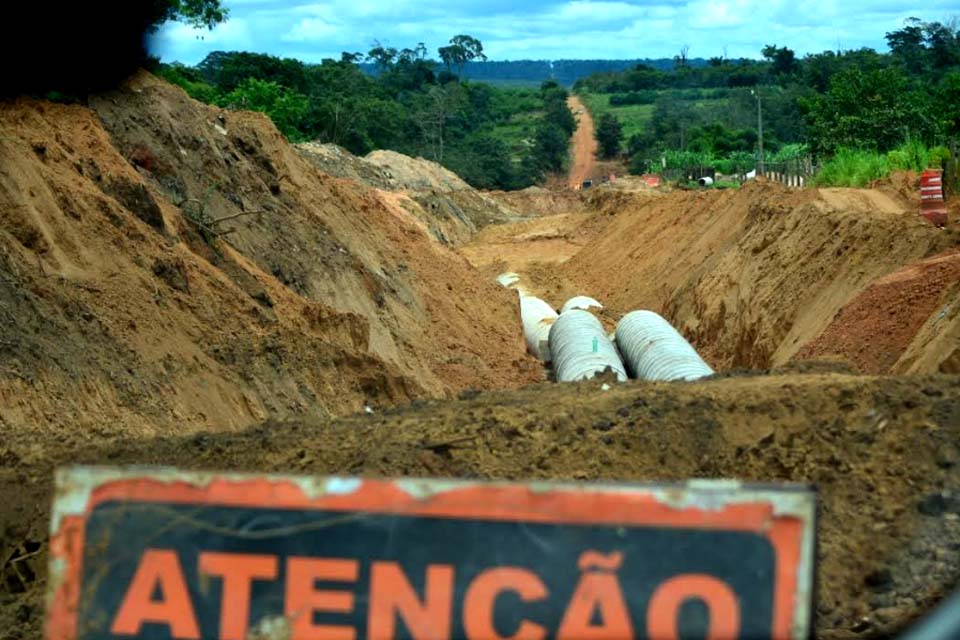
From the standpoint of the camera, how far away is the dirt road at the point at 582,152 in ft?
309

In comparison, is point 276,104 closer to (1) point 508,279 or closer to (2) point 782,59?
(1) point 508,279

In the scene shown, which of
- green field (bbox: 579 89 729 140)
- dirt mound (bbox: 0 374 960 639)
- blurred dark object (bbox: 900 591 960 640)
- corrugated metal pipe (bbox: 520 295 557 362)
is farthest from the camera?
green field (bbox: 579 89 729 140)

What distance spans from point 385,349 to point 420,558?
15.0 metres

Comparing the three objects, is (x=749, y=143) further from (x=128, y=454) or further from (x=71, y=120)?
(x=128, y=454)

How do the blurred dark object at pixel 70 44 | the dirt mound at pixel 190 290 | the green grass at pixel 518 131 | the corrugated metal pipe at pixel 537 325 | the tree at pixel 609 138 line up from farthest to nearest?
the green grass at pixel 518 131 → the tree at pixel 609 138 → the corrugated metal pipe at pixel 537 325 → the blurred dark object at pixel 70 44 → the dirt mound at pixel 190 290

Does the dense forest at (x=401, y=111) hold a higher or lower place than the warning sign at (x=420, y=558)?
higher

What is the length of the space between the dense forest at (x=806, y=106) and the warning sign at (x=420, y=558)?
26.1 metres

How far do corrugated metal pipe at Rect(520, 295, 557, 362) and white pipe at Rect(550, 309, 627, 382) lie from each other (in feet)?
→ 2.30

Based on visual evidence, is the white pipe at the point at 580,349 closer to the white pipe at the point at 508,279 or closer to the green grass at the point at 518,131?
the white pipe at the point at 508,279

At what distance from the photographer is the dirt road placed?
94.2 m

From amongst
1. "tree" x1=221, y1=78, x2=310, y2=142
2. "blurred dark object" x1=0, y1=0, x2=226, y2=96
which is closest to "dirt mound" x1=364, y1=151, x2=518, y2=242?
"tree" x1=221, y1=78, x2=310, y2=142

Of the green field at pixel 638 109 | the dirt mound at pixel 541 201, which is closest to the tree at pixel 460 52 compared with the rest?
the green field at pixel 638 109

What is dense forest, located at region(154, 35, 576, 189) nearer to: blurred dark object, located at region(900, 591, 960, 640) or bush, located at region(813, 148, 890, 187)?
bush, located at region(813, 148, 890, 187)

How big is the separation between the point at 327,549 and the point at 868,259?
696 inches
